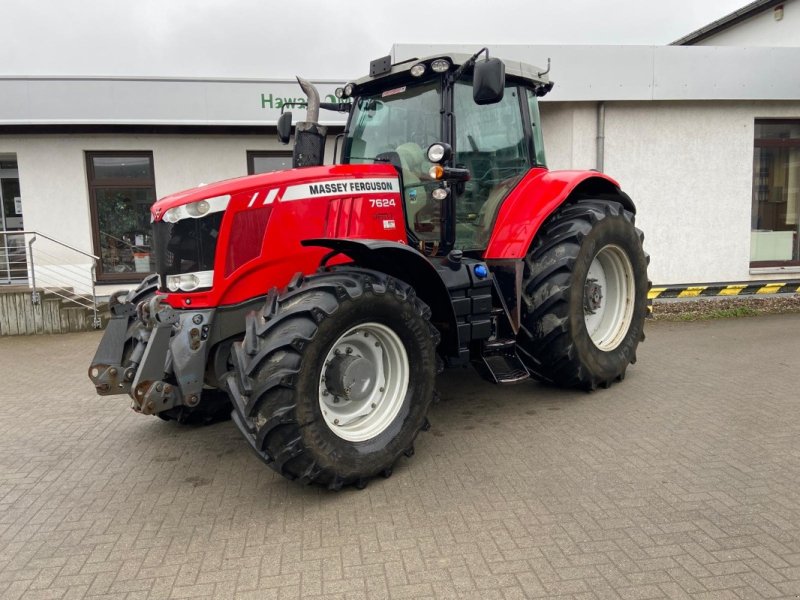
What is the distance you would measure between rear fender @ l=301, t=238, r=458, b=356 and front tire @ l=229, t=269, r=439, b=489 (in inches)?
6.8

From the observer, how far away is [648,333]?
7.72 meters

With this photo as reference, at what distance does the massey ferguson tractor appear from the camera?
3.09 m

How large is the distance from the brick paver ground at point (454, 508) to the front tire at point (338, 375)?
10.7 inches

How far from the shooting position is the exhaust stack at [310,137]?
170 inches

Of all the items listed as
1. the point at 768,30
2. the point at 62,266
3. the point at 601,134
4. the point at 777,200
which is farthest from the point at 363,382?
the point at 768,30

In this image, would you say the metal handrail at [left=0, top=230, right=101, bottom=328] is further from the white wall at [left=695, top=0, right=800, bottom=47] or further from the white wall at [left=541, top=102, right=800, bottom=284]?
the white wall at [left=695, top=0, right=800, bottom=47]

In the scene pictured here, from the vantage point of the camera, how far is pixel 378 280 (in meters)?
3.35

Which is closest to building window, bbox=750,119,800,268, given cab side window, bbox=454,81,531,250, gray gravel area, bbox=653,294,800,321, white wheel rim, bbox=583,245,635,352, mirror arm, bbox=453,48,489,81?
gray gravel area, bbox=653,294,800,321

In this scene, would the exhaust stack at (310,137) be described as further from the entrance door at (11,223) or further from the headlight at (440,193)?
the entrance door at (11,223)

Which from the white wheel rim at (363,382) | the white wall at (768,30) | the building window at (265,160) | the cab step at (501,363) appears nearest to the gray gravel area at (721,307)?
the cab step at (501,363)

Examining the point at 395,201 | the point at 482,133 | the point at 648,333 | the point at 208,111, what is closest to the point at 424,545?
the point at 395,201

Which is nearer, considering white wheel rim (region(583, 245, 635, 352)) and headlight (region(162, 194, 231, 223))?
headlight (region(162, 194, 231, 223))

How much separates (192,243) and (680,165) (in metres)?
8.25

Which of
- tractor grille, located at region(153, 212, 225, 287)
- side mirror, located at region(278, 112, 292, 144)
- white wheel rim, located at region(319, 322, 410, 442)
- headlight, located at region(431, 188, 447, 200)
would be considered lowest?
white wheel rim, located at region(319, 322, 410, 442)
